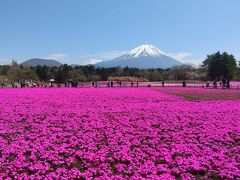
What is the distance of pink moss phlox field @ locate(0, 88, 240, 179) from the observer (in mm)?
10656

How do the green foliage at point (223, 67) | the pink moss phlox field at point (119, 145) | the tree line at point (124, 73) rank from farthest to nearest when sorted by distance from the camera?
the tree line at point (124, 73) → the green foliage at point (223, 67) → the pink moss phlox field at point (119, 145)

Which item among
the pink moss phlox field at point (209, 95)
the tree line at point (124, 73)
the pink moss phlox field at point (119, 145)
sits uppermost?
the tree line at point (124, 73)

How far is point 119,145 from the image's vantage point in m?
13.8

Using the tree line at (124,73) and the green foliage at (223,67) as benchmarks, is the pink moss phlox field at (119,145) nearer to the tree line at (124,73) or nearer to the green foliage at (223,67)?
the green foliage at (223,67)

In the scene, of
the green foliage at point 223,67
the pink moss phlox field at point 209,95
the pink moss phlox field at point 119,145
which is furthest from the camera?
the green foliage at point 223,67

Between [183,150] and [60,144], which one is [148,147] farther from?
[60,144]

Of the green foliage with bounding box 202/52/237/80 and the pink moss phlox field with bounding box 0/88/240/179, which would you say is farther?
the green foliage with bounding box 202/52/237/80

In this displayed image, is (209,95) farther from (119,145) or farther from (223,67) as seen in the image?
(223,67)

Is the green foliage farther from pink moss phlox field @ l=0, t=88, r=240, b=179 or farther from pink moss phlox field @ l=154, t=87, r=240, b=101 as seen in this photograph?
pink moss phlox field @ l=0, t=88, r=240, b=179

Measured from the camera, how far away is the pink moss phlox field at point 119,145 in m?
10.7

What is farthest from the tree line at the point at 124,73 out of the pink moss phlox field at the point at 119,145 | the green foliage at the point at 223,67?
the pink moss phlox field at the point at 119,145

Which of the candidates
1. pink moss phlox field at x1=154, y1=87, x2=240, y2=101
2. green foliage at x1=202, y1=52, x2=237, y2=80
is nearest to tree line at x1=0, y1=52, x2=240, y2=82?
green foliage at x1=202, y1=52, x2=237, y2=80

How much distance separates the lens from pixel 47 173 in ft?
34.2

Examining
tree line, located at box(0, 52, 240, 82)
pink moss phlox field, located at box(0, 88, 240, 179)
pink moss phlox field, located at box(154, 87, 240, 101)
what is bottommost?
pink moss phlox field, located at box(0, 88, 240, 179)
